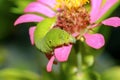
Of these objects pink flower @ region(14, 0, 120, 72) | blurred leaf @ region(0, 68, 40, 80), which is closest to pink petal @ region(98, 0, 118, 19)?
pink flower @ region(14, 0, 120, 72)

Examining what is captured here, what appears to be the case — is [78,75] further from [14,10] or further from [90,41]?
[14,10]

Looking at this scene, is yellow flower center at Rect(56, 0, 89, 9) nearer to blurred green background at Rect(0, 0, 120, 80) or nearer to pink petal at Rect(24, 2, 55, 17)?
pink petal at Rect(24, 2, 55, 17)

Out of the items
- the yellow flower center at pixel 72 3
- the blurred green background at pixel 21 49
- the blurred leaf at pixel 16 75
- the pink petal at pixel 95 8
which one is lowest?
the blurred green background at pixel 21 49

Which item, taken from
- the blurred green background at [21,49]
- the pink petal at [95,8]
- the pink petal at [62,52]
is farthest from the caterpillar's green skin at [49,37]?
the blurred green background at [21,49]

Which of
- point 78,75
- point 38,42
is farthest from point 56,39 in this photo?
point 78,75

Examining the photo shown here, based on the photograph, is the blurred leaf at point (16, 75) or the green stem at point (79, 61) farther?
the blurred leaf at point (16, 75)

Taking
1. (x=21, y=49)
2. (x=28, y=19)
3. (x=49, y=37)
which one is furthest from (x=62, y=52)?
(x=21, y=49)

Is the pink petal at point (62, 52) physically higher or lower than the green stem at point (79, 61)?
higher

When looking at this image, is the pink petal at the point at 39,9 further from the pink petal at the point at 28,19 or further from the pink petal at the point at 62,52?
the pink petal at the point at 62,52
